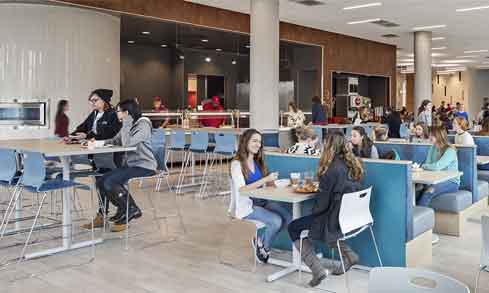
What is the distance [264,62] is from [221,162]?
2.76 metres

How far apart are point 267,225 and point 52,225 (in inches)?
107

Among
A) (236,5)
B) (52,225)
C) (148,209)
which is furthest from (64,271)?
(236,5)

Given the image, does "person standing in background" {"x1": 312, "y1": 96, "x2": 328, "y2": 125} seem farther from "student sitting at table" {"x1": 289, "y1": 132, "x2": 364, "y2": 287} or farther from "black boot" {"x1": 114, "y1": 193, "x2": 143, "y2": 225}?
"student sitting at table" {"x1": 289, "y1": 132, "x2": 364, "y2": 287}

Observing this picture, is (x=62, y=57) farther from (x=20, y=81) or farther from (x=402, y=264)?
(x=402, y=264)

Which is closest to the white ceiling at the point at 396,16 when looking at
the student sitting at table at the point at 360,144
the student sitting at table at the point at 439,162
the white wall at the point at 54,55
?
the white wall at the point at 54,55

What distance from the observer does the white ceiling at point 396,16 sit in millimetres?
10281

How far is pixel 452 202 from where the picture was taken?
5.14 metres

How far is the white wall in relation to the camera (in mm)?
8383

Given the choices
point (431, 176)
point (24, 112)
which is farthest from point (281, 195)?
point (24, 112)

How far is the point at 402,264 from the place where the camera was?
3885mm

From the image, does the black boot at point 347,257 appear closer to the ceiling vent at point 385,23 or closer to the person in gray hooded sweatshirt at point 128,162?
the person in gray hooded sweatshirt at point 128,162

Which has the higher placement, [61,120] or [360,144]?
[61,120]

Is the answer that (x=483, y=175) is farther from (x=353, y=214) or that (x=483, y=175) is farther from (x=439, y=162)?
(x=353, y=214)

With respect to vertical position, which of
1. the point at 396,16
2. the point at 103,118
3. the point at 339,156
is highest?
the point at 396,16
